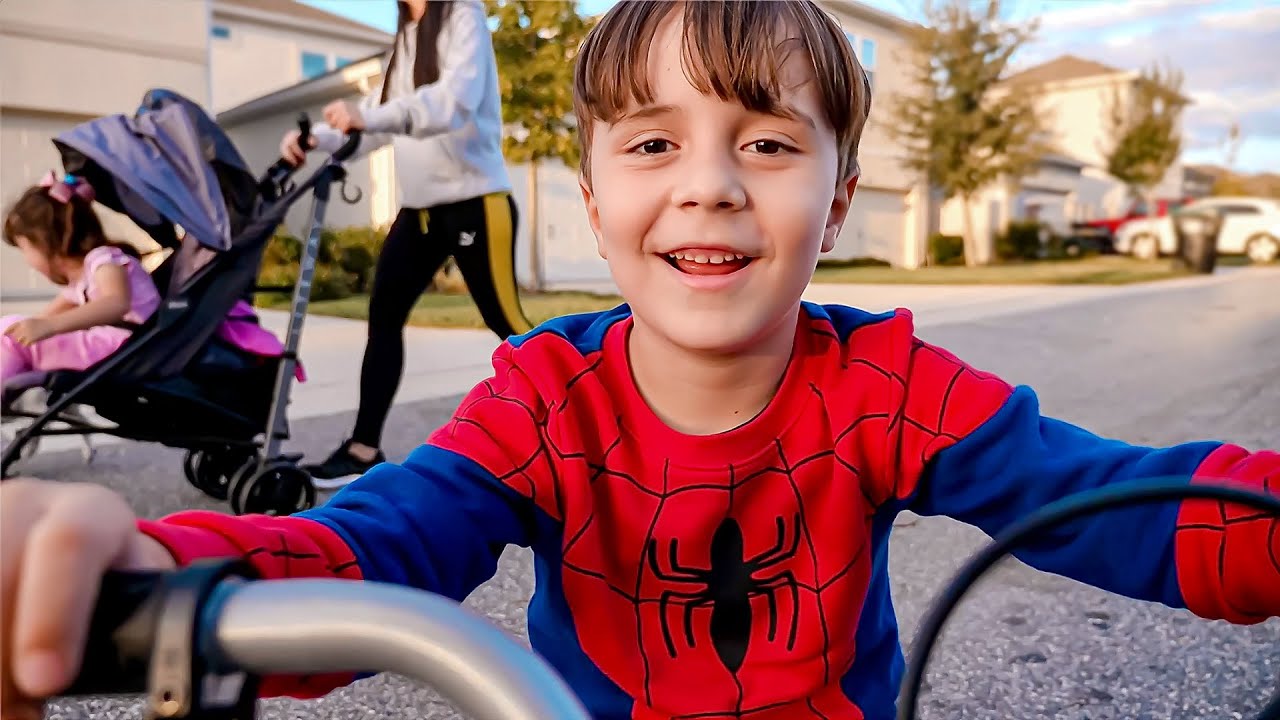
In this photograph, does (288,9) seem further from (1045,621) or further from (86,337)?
(1045,621)

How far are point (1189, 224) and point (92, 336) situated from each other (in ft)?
39.2

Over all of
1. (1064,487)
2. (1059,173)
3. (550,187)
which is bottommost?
(1064,487)

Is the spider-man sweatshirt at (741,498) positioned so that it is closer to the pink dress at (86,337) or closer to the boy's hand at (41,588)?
the boy's hand at (41,588)

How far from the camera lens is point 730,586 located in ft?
3.53

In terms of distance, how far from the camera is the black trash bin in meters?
11.3

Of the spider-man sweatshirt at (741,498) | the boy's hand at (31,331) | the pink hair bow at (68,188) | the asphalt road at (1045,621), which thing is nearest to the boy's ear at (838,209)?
the spider-man sweatshirt at (741,498)

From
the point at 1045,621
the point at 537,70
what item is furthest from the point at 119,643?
the point at 537,70

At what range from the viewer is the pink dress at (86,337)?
280 cm

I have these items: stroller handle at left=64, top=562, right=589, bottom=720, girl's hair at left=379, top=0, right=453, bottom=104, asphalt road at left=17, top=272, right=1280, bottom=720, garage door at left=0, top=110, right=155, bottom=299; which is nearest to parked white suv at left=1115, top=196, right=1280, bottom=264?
asphalt road at left=17, top=272, right=1280, bottom=720

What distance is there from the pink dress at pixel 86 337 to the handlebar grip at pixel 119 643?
2683 millimetres

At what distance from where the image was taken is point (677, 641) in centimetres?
109

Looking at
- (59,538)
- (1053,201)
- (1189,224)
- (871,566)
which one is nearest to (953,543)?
(871,566)

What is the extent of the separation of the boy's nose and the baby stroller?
79.7 inches

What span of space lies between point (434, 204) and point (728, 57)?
2228mm
